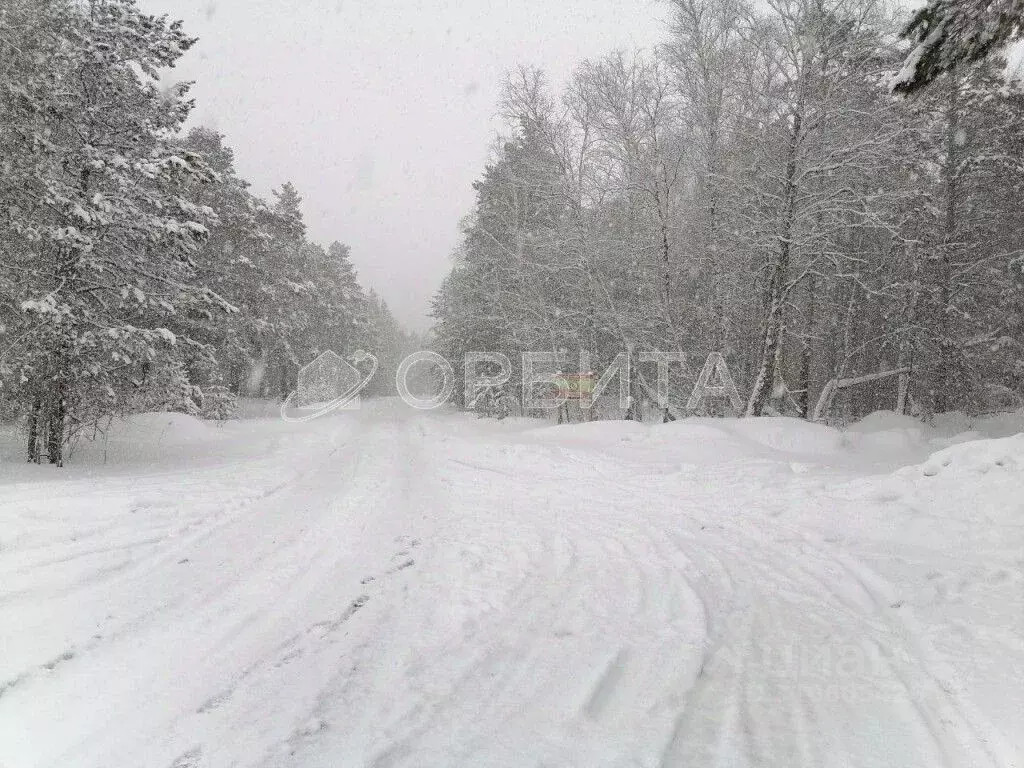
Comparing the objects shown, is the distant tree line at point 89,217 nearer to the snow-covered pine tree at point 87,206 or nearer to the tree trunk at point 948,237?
the snow-covered pine tree at point 87,206

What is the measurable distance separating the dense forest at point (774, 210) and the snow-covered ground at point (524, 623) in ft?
24.0

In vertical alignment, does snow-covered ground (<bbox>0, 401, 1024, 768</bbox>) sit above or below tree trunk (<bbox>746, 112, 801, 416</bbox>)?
below

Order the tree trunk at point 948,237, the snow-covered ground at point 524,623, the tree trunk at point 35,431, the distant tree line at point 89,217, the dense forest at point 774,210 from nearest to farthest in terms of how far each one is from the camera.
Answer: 1. the snow-covered ground at point 524,623
2. the distant tree line at point 89,217
3. the tree trunk at point 35,431
4. the dense forest at point 774,210
5. the tree trunk at point 948,237

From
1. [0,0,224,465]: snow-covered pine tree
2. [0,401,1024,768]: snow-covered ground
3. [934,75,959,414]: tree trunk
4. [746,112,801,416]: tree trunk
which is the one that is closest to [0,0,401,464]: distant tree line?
[0,0,224,465]: snow-covered pine tree

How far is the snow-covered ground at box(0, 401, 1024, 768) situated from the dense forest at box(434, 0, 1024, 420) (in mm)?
7324

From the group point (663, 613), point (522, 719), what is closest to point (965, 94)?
point (663, 613)

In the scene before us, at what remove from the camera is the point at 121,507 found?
23.1 ft

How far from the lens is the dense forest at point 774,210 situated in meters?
12.3

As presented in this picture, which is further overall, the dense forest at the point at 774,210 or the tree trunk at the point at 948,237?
the tree trunk at the point at 948,237

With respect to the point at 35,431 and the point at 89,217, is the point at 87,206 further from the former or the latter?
the point at 35,431

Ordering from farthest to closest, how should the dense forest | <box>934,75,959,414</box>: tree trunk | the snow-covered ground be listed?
<box>934,75,959,414</box>: tree trunk < the dense forest < the snow-covered ground

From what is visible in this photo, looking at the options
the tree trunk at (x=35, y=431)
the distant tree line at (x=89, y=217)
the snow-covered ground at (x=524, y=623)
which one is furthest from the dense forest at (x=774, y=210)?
the tree trunk at (x=35, y=431)

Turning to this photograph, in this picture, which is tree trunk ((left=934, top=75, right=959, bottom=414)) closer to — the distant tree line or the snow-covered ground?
the snow-covered ground

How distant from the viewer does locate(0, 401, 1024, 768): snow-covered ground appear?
2588 mm
